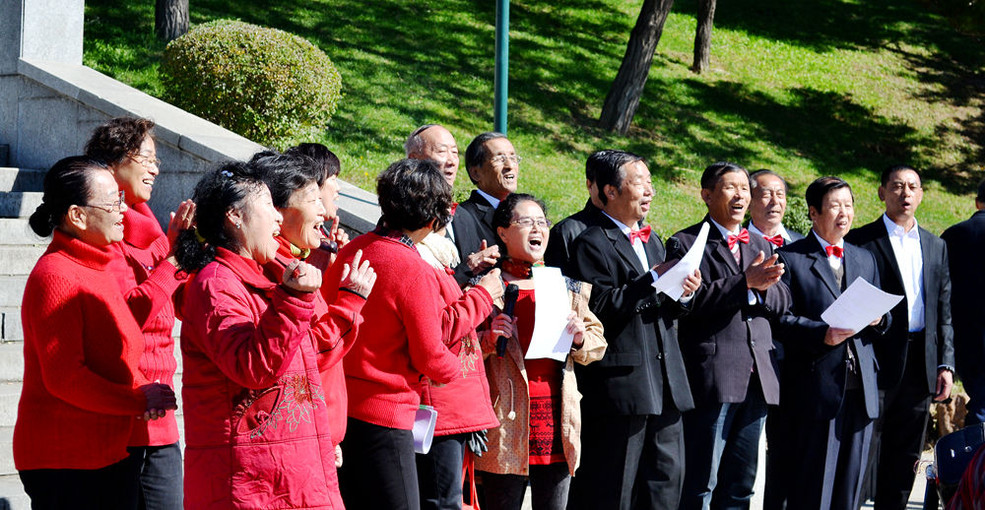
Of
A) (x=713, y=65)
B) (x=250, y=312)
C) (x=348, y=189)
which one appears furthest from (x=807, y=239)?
(x=713, y=65)

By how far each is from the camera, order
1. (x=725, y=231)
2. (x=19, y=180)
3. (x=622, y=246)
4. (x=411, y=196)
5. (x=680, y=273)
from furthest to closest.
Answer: (x=19, y=180)
(x=725, y=231)
(x=622, y=246)
(x=680, y=273)
(x=411, y=196)

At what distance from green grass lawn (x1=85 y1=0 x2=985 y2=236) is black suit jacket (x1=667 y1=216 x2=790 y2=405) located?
636cm

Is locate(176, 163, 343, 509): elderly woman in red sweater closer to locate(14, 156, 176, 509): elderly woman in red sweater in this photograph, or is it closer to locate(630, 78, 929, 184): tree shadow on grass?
locate(14, 156, 176, 509): elderly woman in red sweater

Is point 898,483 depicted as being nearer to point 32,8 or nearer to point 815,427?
point 815,427

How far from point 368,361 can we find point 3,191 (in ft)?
18.5

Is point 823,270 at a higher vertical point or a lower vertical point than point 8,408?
higher

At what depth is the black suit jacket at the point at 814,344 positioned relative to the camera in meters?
6.58

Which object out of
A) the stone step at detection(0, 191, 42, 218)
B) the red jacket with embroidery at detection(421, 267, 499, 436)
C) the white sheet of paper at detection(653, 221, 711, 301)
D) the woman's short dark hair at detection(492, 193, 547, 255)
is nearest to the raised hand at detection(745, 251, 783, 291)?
the white sheet of paper at detection(653, 221, 711, 301)

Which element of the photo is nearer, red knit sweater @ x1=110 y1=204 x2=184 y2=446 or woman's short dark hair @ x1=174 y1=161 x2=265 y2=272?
woman's short dark hair @ x1=174 y1=161 x2=265 y2=272

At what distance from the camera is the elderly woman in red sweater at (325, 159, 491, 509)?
4.46 m

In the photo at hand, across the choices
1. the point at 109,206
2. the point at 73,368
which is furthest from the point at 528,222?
the point at 73,368

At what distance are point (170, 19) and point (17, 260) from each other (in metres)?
9.42

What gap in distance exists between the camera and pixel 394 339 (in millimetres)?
4523

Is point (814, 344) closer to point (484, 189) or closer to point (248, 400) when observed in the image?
point (484, 189)
